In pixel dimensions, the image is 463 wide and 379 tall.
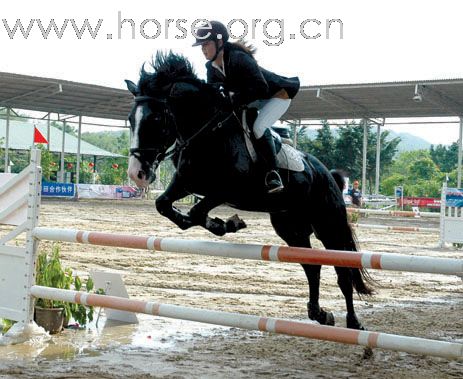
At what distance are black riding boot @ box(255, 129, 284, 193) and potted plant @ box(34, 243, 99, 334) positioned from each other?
1762 mm

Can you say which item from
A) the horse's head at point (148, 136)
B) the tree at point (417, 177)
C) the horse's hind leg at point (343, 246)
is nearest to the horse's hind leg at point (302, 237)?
the horse's hind leg at point (343, 246)

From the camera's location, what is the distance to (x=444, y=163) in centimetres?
6800

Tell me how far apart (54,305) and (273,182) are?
1.92 metres

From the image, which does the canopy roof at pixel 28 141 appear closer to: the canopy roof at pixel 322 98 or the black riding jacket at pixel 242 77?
the canopy roof at pixel 322 98

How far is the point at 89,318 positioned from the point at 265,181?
186cm

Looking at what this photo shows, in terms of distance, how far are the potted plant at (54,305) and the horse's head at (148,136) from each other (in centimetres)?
151

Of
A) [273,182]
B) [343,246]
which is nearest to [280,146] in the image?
[273,182]

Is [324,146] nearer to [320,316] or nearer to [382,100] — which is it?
[382,100]

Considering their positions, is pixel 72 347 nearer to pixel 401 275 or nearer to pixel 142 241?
pixel 142 241

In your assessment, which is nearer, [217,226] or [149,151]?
[149,151]

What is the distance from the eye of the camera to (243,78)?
13.4 ft

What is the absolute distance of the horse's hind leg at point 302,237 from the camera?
478 centimetres

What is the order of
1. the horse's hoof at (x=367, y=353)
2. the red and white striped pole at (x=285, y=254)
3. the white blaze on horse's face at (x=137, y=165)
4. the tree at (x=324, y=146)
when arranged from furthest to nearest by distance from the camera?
the tree at (x=324, y=146) < the horse's hoof at (x=367, y=353) < the white blaze on horse's face at (x=137, y=165) < the red and white striped pole at (x=285, y=254)

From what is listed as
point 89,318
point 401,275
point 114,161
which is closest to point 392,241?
point 401,275
